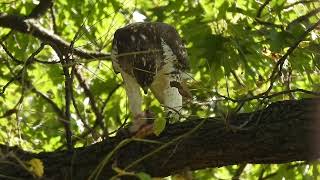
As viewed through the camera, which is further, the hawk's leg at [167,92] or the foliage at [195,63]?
the foliage at [195,63]

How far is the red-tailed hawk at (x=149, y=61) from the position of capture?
3.15 metres

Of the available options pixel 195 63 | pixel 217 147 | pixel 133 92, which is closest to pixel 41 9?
pixel 195 63

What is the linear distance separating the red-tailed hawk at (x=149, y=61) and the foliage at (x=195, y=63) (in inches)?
5.6

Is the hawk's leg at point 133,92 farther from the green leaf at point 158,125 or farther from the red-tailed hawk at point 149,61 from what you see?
the green leaf at point 158,125

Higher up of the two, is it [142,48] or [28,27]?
[28,27]

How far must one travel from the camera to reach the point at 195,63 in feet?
14.8

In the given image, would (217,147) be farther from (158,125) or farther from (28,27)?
(28,27)

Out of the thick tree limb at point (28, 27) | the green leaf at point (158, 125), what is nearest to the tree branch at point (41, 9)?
the thick tree limb at point (28, 27)

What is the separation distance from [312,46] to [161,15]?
2255 mm

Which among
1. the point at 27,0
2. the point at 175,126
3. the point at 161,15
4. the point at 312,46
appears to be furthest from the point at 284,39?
the point at 27,0

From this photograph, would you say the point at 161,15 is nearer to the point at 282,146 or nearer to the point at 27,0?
the point at 27,0

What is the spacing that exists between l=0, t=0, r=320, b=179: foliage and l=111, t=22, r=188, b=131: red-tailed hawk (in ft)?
A: 0.47

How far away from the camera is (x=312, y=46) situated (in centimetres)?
360

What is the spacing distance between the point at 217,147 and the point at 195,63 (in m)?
1.71
